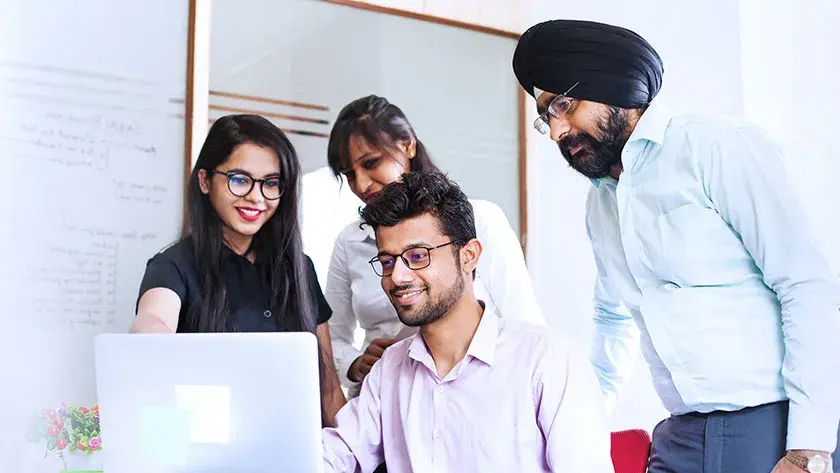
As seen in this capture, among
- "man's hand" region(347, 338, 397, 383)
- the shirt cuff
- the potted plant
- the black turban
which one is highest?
the black turban

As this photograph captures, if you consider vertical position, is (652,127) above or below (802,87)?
below


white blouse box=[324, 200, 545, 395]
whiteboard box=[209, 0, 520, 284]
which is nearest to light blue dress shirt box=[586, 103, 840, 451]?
white blouse box=[324, 200, 545, 395]

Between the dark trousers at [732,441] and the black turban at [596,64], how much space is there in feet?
2.07

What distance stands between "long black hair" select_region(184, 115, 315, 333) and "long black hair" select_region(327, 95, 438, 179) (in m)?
0.25

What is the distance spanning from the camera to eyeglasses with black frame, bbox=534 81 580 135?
1846mm

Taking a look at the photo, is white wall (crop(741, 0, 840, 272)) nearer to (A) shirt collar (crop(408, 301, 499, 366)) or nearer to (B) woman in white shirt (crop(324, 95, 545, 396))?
(B) woman in white shirt (crop(324, 95, 545, 396))

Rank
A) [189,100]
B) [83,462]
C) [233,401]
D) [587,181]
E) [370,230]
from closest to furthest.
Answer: [233,401]
[83,462]
[370,230]
[189,100]
[587,181]

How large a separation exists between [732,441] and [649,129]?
60 cm

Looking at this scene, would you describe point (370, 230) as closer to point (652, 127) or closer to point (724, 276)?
point (652, 127)

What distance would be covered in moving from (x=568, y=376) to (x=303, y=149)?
1602 millimetres

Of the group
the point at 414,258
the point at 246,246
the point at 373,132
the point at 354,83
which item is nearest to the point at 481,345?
the point at 414,258

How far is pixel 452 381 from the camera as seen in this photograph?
1789 millimetres

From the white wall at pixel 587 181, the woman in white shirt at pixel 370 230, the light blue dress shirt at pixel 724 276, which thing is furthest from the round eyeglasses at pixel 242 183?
the white wall at pixel 587 181

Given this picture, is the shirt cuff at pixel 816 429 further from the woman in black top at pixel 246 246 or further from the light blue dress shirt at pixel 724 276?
the woman in black top at pixel 246 246
